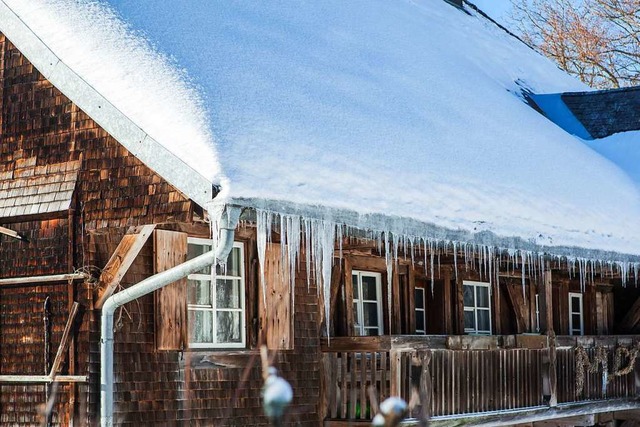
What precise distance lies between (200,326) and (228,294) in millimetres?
531

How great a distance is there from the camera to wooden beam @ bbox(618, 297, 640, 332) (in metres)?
19.6

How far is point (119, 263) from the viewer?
34.6 feet

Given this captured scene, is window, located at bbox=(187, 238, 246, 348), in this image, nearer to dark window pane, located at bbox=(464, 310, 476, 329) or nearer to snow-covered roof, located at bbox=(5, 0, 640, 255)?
snow-covered roof, located at bbox=(5, 0, 640, 255)

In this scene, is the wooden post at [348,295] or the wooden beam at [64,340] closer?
the wooden beam at [64,340]

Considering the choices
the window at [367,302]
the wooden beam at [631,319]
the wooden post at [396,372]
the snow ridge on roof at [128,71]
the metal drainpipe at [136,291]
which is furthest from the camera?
the wooden beam at [631,319]

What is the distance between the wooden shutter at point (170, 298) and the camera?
1091 centimetres

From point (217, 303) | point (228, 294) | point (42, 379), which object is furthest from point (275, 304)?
point (42, 379)

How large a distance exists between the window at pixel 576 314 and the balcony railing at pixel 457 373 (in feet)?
12.9

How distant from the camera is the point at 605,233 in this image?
14.9 metres

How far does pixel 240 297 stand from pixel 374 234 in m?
1.89

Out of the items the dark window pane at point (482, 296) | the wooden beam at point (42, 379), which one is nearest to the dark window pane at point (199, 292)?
the wooden beam at point (42, 379)

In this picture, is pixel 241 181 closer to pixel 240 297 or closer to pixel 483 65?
pixel 240 297

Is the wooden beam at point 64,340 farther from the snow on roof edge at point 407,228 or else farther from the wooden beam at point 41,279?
the snow on roof edge at point 407,228

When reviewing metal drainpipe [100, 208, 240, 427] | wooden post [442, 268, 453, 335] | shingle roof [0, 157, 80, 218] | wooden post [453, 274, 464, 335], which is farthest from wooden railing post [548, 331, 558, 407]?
shingle roof [0, 157, 80, 218]
